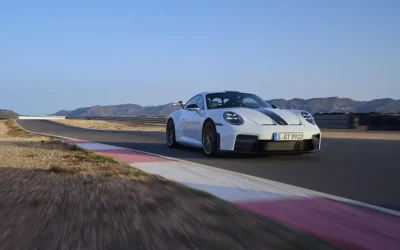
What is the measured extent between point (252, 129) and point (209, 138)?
115cm

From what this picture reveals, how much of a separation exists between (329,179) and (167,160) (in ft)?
9.72

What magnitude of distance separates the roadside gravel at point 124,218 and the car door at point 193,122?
12.2 ft

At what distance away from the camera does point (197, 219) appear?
3.30 metres

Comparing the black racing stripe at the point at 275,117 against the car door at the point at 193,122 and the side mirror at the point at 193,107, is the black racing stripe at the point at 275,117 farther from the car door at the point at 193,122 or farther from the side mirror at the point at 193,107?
the side mirror at the point at 193,107

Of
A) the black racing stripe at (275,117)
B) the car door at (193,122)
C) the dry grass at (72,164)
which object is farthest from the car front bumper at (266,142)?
the dry grass at (72,164)

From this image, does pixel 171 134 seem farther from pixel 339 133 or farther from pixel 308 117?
pixel 339 133

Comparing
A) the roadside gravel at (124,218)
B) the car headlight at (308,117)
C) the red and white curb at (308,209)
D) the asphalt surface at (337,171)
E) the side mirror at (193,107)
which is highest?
the side mirror at (193,107)

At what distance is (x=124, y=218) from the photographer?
10.9ft

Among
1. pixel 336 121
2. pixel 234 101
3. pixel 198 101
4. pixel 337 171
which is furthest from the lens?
pixel 336 121

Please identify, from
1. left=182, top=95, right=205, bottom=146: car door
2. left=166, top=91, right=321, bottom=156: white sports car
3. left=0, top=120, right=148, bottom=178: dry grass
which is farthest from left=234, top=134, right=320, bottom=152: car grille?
left=0, top=120, right=148, bottom=178: dry grass

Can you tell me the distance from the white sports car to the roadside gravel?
102 inches

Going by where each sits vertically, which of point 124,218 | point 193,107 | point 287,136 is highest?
point 193,107

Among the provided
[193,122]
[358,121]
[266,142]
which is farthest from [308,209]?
[358,121]

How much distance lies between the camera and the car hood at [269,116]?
7.51 meters
